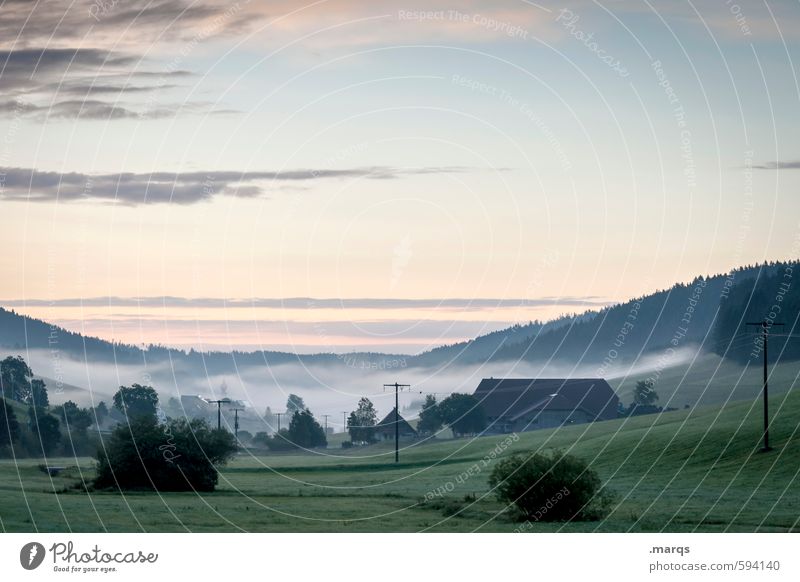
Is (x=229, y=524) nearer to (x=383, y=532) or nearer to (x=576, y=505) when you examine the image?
(x=383, y=532)

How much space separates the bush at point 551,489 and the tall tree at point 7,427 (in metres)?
92.6

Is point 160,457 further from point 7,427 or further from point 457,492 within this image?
point 7,427

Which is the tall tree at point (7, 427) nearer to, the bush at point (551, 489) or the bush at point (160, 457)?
the bush at point (160, 457)

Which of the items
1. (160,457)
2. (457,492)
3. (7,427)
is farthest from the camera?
(7,427)

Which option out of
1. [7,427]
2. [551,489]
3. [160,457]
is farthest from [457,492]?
[7,427]

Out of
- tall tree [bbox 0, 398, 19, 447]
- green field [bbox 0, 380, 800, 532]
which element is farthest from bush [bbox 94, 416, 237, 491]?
tall tree [bbox 0, 398, 19, 447]

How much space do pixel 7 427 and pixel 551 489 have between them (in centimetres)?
10230

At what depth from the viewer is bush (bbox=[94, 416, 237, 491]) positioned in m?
96.7

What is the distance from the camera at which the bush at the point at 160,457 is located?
96688 millimetres

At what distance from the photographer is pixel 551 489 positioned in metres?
74.6

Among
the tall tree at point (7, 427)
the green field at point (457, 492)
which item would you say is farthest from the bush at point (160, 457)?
the tall tree at point (7, 427)

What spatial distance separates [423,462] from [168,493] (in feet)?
193
